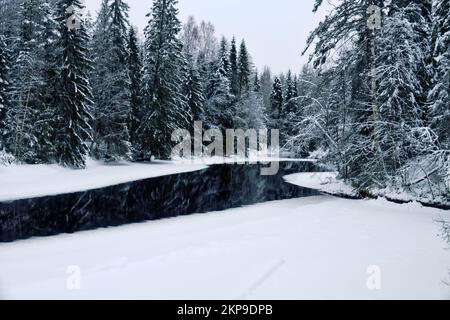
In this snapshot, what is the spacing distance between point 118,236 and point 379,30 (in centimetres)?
1243

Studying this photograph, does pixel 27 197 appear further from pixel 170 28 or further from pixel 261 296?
pixel 170 28

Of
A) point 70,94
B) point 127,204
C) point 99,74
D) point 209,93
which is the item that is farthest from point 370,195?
point 209,93

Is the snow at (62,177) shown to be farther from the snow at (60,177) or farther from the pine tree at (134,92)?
the pine tree at (134,92)

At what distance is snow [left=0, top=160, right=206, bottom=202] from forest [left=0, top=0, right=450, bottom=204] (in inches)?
60.5

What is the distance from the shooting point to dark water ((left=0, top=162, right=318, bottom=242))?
11.7m

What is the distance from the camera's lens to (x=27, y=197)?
16.3 m

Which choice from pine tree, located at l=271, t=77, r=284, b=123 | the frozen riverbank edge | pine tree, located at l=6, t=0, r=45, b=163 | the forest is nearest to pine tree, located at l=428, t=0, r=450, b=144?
the forest

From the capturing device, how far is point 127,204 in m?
15.4

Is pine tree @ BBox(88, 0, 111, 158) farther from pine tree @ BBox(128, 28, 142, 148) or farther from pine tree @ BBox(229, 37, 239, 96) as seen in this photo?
pine tree @ BBox(229, 37, 239, 96)

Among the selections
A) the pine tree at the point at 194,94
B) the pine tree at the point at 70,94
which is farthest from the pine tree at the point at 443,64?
the pine tree at the point at 194,94

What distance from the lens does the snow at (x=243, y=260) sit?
493cm

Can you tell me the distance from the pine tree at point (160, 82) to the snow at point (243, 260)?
23.3 m
